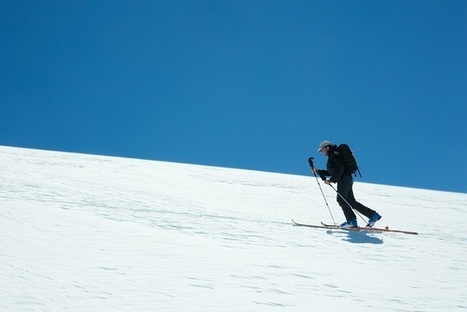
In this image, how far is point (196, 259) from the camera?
14.8 feet

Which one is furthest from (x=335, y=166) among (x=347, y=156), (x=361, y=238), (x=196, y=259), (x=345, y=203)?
(x=196, y=259)

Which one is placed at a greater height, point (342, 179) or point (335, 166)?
point (335, 166)

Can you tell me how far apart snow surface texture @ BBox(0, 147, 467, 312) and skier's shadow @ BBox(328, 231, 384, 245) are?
0.03m

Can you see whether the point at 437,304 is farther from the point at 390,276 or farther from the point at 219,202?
the point at 219,202

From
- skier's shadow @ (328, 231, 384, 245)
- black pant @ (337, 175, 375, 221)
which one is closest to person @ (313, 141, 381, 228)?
black pant @ (337, 175, 375, 221)

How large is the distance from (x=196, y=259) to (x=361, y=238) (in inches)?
125

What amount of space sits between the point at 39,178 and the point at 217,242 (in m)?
5.61

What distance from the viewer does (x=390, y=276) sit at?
183 inches

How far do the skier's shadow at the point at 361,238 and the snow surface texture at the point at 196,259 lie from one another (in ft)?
0.11

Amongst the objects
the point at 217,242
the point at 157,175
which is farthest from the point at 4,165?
the point at 217,242

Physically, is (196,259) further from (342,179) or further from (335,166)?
(342,179)

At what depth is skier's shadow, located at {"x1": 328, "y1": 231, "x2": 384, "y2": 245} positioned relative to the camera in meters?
6.44

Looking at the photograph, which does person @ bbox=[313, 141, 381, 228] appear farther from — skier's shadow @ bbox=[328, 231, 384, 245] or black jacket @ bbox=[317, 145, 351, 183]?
skier's shadow @ bbox=[328, 231, 384, 245]

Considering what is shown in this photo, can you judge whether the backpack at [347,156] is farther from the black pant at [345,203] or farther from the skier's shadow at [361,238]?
the skier's shadow at [361,238]
